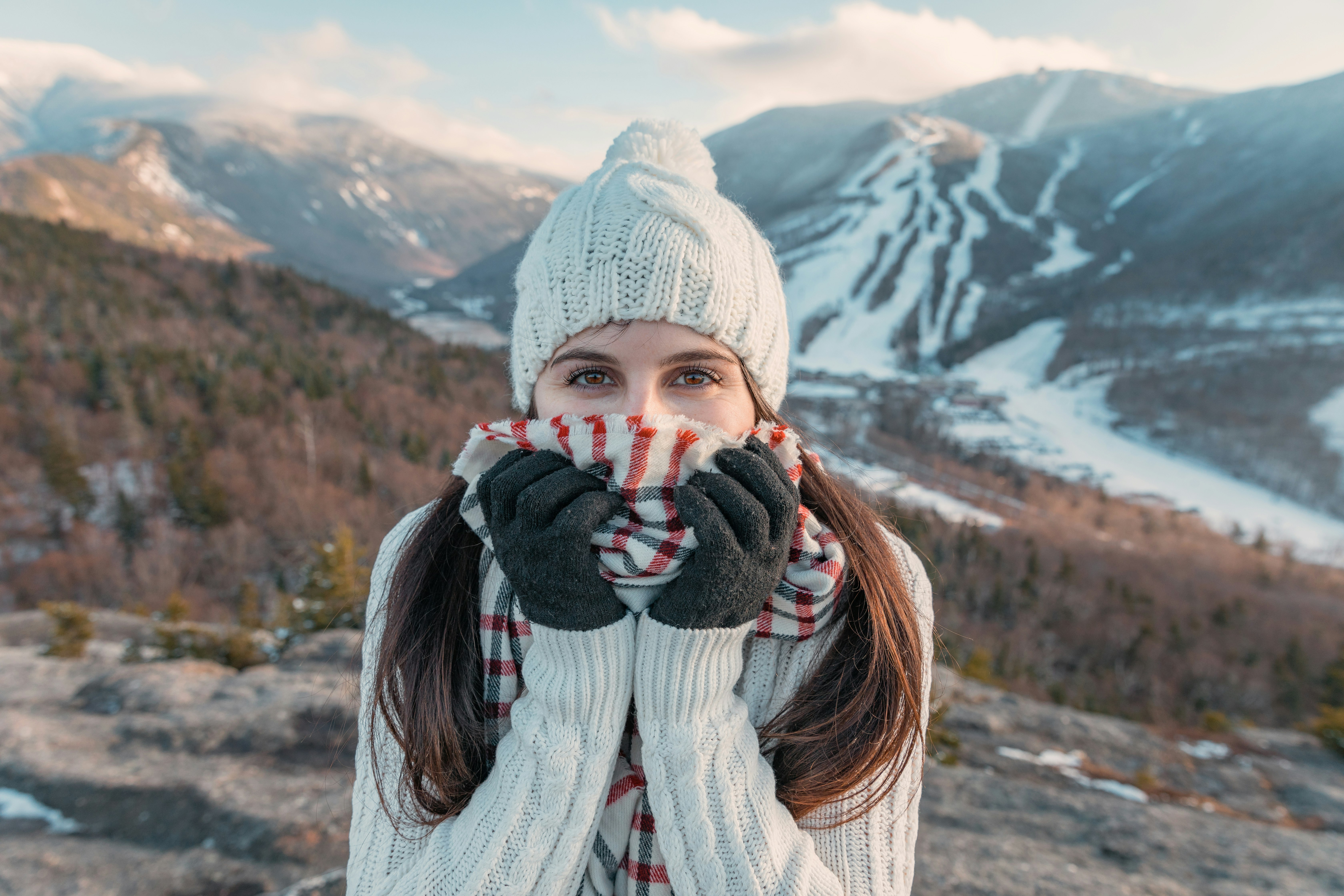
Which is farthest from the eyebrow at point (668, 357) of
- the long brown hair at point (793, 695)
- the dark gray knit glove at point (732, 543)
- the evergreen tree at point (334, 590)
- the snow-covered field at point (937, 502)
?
the snow-covered field at point (937, 502)

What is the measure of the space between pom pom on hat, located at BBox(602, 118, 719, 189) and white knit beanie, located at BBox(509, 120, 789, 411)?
0.06 feet

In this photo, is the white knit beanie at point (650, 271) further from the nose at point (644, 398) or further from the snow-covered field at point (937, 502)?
the snow-covered field at point (937, 502)

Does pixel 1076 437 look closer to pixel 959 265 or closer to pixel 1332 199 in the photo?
pixel 959 265

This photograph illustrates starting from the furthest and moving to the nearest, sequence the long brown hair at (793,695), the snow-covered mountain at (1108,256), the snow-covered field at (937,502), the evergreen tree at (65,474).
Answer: the snow-covered mountain at (1108,256), the snow-covered field at (937,502), the evergreen tree at (65,474), the long brown hair at (793,695)

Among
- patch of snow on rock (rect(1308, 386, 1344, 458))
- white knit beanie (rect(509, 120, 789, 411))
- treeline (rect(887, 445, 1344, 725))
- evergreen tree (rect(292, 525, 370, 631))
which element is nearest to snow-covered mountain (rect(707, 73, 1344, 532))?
patch of snow on rock (rect(1308, 386, 1344, 458))

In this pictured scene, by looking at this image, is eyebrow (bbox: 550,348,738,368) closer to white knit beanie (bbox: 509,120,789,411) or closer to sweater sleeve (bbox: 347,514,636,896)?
white knit beanie (bbox: 509,120,789,411)

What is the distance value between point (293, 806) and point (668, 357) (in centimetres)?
468

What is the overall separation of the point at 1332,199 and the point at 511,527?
5842 inches

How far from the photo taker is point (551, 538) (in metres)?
1.32

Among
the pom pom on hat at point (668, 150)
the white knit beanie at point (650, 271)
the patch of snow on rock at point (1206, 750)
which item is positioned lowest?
the patch of snow on rock at point (1206, 750)

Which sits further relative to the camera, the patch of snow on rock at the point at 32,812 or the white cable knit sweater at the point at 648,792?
the patch of snow on rock at the point at 32,812

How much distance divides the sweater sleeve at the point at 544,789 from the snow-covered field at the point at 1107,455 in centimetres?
6246

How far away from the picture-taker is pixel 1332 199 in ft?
322

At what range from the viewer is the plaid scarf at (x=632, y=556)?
55.5 inches
